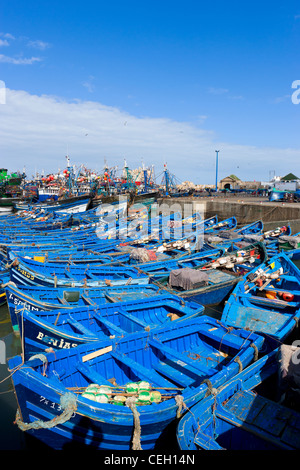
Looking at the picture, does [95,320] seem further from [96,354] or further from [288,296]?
[288,296]

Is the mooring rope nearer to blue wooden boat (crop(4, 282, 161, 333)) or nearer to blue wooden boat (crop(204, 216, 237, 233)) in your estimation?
blue wooden boat (crop(4, 282, 161, 333))

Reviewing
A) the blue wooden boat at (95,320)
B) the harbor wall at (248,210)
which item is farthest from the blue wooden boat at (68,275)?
the harbor wall at (248,210)

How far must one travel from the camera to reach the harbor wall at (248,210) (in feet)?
105

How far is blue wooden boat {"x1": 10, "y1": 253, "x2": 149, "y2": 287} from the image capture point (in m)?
13.2

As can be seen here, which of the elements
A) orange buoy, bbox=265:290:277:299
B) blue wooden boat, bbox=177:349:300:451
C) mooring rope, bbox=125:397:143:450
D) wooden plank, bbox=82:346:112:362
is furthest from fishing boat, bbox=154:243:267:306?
mooring rope, bbox=125:397:143:450

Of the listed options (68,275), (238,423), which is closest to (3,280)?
(68,275)

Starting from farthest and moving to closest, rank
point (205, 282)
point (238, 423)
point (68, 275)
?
point (68, 275), point (205, 282), point (238, 423)

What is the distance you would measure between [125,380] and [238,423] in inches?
123

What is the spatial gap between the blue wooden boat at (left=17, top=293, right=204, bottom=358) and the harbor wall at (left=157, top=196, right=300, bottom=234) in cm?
2319

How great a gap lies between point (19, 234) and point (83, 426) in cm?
2454

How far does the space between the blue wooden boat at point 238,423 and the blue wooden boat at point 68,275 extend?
26.0ft

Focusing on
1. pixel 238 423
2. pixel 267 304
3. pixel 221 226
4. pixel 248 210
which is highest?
pixel 248 210

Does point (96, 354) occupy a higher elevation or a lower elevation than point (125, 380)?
higher

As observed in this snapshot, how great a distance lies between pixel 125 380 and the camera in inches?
307
